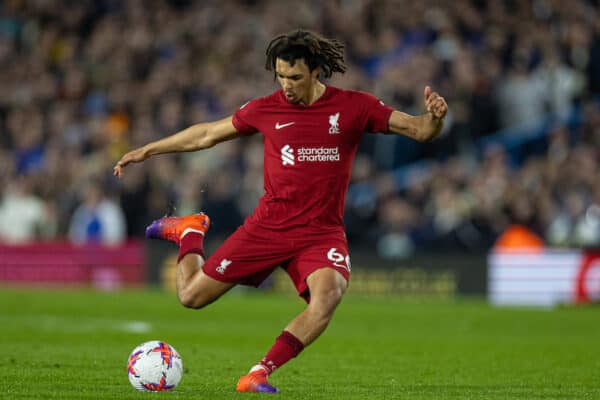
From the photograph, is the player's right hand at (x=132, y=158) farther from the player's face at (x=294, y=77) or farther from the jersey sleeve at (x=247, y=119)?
the player's face at (x=294, y=77)

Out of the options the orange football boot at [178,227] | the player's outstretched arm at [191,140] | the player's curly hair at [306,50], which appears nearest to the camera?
the player's curly hair at [306,50]

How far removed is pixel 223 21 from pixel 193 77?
178 cm

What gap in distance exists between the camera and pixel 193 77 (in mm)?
28109

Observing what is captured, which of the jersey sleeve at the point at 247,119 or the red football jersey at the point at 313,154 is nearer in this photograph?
the red football jersey at the point at 313,154

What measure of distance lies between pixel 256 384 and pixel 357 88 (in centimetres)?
1619

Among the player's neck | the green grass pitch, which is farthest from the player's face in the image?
the green grass pitch

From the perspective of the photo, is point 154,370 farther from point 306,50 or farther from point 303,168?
point 306,50

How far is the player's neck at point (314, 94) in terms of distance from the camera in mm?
9461

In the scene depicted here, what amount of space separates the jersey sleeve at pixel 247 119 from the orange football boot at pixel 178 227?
3.37 feet

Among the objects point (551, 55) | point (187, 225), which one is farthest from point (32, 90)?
point (187, 225)

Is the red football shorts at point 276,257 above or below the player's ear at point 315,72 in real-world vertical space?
below

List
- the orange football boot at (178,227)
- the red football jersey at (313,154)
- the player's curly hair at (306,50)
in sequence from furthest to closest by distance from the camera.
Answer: the orange football boot at (178,227), the red football jersey at (313,154), the player's curly hair at (306,50)

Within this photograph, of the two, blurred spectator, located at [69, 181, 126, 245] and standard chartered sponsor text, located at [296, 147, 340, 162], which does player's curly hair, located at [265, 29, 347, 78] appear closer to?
standard chartered sponsor text, located at [296, 147, 340, 162]

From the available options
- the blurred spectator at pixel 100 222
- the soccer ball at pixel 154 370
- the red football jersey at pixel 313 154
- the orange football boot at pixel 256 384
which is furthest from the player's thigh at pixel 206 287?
the blurred spectator at pixel 100 222
